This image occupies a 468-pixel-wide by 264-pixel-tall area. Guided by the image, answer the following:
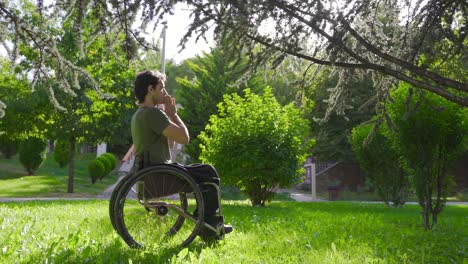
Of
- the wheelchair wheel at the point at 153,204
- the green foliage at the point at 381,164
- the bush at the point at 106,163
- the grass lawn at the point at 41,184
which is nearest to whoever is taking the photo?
the wheelchair wheel at the point at 153,204

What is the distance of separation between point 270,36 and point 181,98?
22632mm

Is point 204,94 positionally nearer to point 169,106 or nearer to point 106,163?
point 106,163

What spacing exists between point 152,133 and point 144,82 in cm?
47

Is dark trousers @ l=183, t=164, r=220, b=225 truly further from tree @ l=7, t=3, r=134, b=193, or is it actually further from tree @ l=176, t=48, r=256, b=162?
tree @ l=176, t=48, r=256, b=162

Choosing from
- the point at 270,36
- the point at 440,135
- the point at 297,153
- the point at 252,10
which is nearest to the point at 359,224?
the point at 440,135

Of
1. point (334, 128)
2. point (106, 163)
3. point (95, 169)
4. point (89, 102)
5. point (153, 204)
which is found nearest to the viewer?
point (153, 204)

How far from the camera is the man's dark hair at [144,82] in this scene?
405 cm

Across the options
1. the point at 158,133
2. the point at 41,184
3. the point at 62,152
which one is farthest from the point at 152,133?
the point at 62,152

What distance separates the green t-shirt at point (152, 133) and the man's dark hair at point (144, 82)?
16cm

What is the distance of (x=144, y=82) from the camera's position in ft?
13.4

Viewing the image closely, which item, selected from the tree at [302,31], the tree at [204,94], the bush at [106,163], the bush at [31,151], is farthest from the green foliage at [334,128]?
the tree at [302,31]

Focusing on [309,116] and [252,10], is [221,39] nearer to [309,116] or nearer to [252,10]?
[252,10]

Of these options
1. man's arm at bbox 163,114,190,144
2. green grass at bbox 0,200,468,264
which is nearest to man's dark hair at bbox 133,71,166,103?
man's arm at bbox 163,114,190,144

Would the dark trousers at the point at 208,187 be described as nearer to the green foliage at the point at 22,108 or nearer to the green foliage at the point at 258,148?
the green foliage at the point at 258,148
